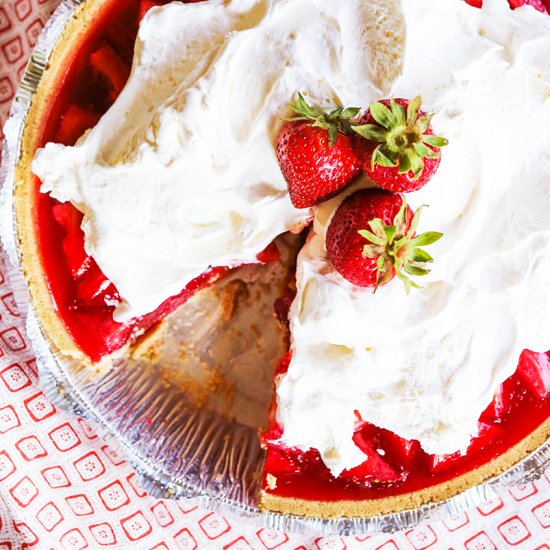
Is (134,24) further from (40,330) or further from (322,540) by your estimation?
(322,540)

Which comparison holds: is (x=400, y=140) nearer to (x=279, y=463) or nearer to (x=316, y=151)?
(x=316, y=151)

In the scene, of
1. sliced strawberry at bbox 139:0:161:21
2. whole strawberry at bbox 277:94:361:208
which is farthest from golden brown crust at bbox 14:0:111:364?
whole strawberry at bbox 277:94:361:208

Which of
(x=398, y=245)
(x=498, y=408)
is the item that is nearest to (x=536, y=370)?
(x=498, y=408)

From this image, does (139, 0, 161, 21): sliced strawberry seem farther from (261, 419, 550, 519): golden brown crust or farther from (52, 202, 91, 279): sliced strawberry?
(261, 419, 550, 519): golden brown crust

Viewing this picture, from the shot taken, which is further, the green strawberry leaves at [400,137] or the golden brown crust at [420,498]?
the golden brown crust at [420,498]

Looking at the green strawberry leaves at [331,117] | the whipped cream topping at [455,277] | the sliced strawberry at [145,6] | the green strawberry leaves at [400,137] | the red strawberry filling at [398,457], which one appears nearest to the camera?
the green strawberry leaves at [400,137]

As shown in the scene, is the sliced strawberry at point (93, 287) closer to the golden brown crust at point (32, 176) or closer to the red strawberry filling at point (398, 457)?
the golden brown crust at point (32, 176)

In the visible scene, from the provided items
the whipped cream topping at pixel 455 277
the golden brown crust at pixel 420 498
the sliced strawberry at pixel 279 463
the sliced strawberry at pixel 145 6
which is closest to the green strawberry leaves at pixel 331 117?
the whipped cream topping at pixel 455 277
